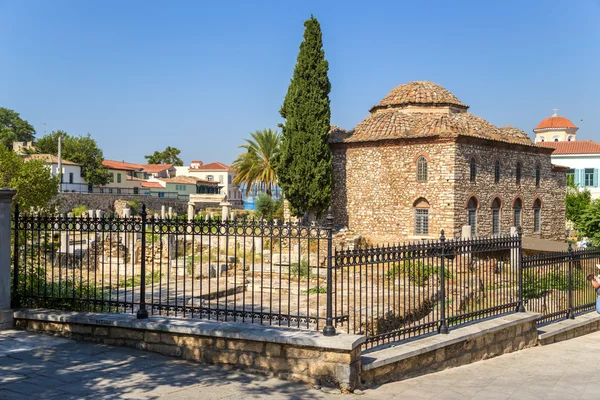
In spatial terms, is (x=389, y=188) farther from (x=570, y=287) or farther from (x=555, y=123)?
(x=555, y=123)

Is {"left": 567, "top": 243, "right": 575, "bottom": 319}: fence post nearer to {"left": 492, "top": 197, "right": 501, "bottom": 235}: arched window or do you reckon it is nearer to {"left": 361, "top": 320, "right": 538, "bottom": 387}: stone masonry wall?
{"left": 361, "top": 320, "right": 538, "bottom": 387}: stone masonry wall

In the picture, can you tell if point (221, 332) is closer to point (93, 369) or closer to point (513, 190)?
point (93, 369)

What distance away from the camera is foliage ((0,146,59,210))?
98.9 ft

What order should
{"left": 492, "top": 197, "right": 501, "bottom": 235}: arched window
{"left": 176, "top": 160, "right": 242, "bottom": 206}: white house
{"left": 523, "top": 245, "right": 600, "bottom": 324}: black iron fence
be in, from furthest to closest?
{"left": 176, "top": 160, "right": 242, "bottom": 206}: white house, {"left": 492, "top": 197, "right": 501, "bottom": 235}: arched window, {"left": 523, "top": 245, "right": 600, "bottom": 324}: black iron fence

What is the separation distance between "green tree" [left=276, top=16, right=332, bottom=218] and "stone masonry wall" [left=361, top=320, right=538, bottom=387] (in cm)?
2199

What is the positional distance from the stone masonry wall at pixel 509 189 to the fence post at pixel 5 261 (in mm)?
23499

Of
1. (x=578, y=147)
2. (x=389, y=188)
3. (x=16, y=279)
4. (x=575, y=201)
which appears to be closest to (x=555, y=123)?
(x=578, y=147)

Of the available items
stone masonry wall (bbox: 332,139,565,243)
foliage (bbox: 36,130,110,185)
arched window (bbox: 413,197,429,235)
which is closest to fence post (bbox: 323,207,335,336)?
stone masonry wall (bbox: 332,139,565,243)

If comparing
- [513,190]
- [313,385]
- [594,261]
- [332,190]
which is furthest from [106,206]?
[313,385]

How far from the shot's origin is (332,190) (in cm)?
3347

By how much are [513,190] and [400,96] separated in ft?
28.3

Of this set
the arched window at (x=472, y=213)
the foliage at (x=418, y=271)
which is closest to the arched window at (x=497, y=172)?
the arched window at (x=472, y=213)

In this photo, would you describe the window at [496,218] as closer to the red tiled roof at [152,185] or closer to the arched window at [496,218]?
the arched window at [496,218]

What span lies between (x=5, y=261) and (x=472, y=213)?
83.5 ft
